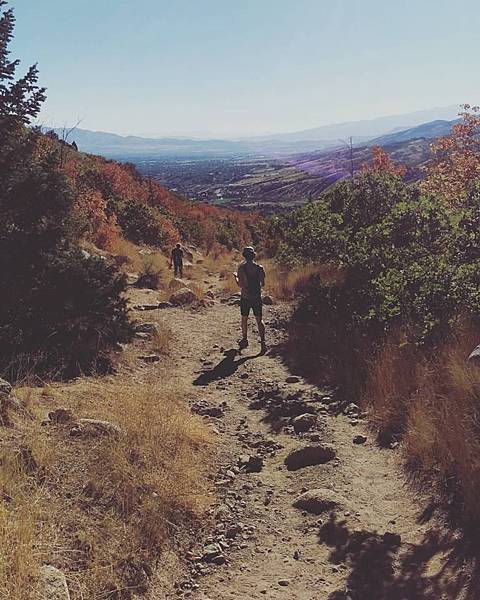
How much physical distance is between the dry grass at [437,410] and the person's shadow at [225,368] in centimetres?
246

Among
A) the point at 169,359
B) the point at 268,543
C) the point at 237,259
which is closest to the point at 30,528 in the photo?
the point at 268,543

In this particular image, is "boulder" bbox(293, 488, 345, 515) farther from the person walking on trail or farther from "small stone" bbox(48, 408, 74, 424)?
the person walking on trail

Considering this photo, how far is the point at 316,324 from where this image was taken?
8.98 meters

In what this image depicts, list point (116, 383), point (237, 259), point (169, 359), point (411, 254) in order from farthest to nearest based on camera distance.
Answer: point (237, 259), point (169, 359), point (411, 254), point (116, 383)

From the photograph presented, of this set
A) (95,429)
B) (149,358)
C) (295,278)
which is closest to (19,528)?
(95,429)

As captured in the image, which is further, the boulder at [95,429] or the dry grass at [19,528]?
the boulder at [95,429]

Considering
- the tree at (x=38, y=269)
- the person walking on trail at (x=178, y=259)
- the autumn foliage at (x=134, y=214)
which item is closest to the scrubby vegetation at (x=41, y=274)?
the tree at (x=38, y=269)

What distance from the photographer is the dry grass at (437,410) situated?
13.5 ft

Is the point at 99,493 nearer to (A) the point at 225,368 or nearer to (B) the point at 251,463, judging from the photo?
(B) the point at 251,463

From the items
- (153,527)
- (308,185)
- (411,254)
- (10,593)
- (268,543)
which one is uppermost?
(308,185)

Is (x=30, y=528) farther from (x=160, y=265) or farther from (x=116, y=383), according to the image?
(x=160, y=265)

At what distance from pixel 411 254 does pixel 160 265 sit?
1126cm

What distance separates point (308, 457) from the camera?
16.8 ft

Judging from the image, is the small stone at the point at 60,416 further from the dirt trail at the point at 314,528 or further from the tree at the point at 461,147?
the tree at the point at 461,147
